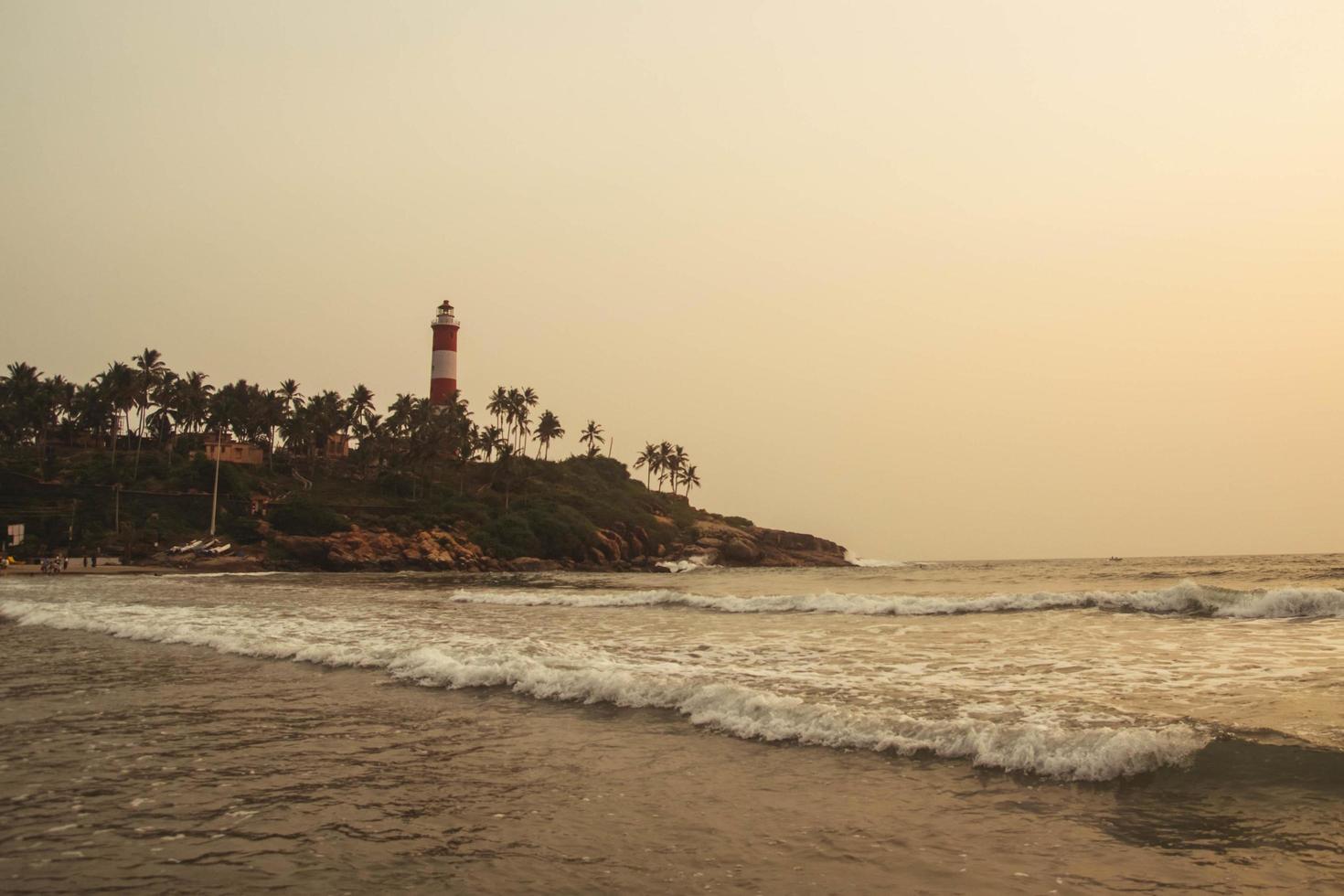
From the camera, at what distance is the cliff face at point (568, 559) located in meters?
77.2

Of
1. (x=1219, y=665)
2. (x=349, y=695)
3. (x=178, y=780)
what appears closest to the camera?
(x=178, y=780)

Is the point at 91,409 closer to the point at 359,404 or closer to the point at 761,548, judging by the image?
the point at 359,404

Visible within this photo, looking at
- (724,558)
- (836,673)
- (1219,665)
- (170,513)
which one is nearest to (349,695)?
(836,673)

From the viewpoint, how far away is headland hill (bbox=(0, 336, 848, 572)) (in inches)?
3071

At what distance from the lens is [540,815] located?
7.69m

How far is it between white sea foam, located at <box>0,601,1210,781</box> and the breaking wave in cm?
1261

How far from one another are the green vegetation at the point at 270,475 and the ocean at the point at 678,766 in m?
68.9

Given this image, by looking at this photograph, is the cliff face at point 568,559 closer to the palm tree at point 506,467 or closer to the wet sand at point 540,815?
the palm tree at point 506,467

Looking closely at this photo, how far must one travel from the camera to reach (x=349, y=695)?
538 inches

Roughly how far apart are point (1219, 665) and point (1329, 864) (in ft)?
32.3

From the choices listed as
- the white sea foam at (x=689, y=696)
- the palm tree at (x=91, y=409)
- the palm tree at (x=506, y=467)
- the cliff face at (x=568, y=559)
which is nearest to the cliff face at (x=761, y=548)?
the cliff face at (x=568, y=559)

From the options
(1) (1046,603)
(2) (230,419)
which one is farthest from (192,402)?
(1) (1046,603)

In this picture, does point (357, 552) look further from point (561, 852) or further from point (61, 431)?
point (561, 852)

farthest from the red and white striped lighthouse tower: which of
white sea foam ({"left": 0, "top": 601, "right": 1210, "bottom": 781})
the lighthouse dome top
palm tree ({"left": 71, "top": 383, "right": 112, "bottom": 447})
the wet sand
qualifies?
the wet sand
